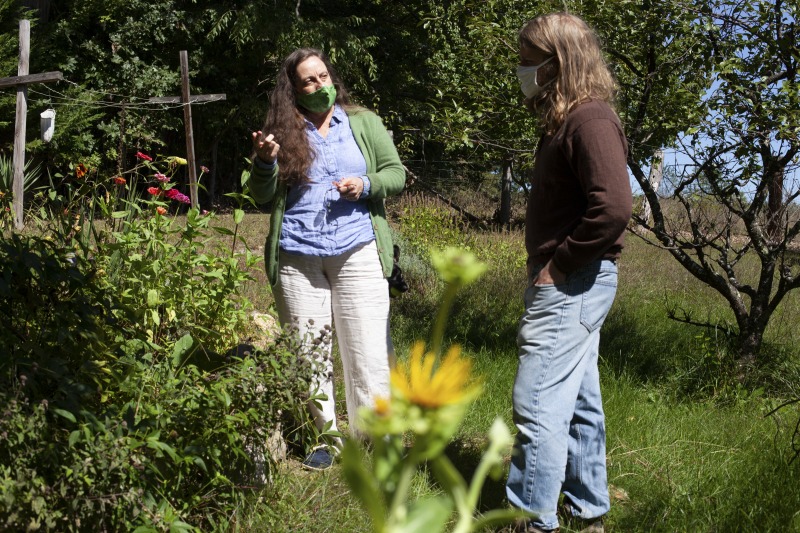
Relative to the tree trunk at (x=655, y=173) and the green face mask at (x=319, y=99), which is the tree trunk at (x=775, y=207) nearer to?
the tree trunk at (x=655, y=173)

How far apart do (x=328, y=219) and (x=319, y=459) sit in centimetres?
92

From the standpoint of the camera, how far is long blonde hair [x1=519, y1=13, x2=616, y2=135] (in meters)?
2.36

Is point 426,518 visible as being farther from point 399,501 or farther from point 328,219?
point 328,219

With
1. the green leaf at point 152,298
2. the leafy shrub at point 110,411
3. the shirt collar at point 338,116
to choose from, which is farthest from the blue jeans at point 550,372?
the green leaf at point 152,298

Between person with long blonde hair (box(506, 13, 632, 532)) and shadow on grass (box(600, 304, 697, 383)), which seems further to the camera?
shadow on grass (box(600, 304, 697, 383))

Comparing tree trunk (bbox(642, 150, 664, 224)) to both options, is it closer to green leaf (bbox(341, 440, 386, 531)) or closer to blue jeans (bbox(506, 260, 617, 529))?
blue jeans (bbox(506, 260, 617, 529))

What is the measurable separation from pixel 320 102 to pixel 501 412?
1784 mm

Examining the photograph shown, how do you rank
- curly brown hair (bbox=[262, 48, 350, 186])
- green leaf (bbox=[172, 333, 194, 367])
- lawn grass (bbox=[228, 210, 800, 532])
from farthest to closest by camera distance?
curly brown hair (bbox=[262, 48, 350, 186])
lawn grass (bbox=[228, 210, 800, 532])
green leaf (bbox=[172, 333, 194, 367])

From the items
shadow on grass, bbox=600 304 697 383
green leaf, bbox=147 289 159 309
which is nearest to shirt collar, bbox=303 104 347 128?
green leaf, bbox=147 289 159 309

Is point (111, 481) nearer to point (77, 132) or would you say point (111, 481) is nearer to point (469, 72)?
point (469, 72)

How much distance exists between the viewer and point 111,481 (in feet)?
6.17

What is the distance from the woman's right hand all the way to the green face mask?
10.6 inches

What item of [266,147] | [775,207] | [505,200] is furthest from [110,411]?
[505,200]

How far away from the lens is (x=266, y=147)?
2.87m
